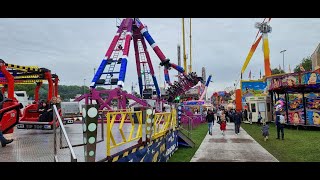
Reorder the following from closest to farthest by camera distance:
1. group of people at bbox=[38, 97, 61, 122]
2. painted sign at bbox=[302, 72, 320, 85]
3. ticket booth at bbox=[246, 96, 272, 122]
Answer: group of people at bbox=[38, 97, 61, 122]
painted sign at bbox=[302, 72, 320, 85]
ticket booth at bbox=[246, 96, 272, 122]

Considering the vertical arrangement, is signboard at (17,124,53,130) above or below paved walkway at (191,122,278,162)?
above

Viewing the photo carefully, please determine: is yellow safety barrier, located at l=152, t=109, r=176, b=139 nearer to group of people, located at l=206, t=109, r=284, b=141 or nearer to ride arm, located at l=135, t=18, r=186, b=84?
group of people, located at l=206, t=109, r=284, b=141

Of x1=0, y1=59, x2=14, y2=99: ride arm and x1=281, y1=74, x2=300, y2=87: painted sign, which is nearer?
x1=0, y1=59, x2=14, y2=99: ride arm

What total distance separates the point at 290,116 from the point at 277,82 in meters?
2.95

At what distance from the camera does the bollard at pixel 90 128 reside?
15.3 ft

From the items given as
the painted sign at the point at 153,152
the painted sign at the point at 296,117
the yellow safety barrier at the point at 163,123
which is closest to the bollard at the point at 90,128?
the painted sign at the point at 153,152

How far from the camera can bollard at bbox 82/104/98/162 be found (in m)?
4.67

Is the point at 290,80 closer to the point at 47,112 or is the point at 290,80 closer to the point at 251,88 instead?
the point at 251,88

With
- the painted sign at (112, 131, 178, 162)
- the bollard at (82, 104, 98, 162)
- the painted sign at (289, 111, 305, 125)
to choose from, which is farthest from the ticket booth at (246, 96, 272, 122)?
the bollard at (82, 104, 98, 162)

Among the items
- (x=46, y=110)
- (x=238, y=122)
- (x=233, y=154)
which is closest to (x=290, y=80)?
(x=238, y=122)

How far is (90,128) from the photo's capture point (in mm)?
4711
